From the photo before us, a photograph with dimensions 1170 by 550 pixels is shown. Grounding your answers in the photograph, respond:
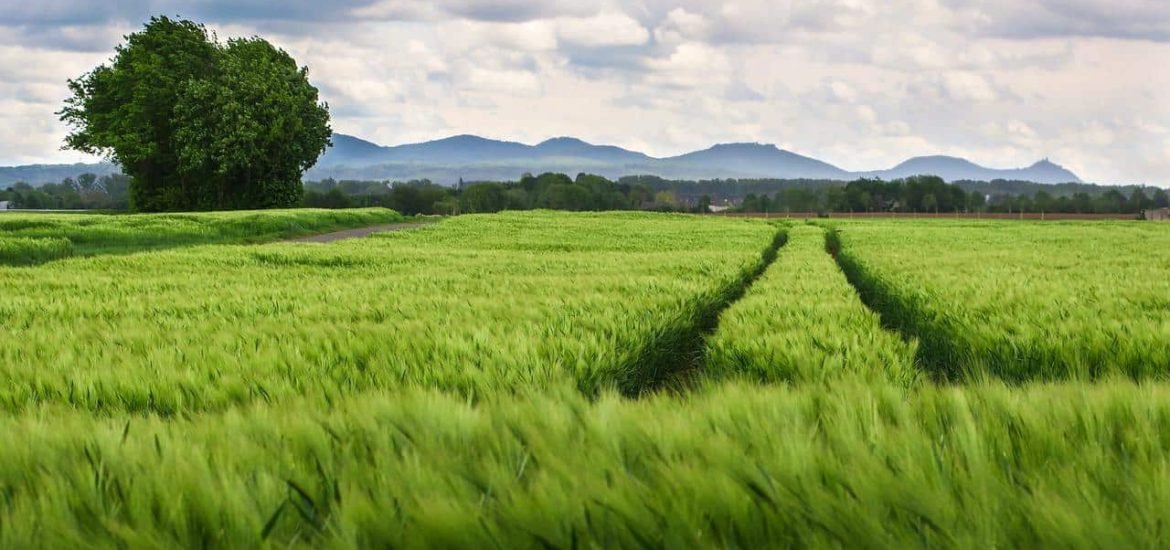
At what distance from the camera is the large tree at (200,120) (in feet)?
184

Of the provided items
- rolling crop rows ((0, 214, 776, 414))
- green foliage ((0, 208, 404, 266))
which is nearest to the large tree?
green foliage ((0, 208, 404, 266))

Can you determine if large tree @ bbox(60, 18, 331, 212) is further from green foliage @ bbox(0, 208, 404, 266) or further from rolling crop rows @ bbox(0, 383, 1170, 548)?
rolling crop rows @ bbox(0, 383, 1170, 548)

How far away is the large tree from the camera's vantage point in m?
56.0

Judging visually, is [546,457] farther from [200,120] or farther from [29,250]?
[200,120]

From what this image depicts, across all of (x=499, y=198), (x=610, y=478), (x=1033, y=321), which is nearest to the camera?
(x=610, y=478)

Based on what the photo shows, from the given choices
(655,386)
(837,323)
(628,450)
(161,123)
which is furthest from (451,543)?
(161,123)

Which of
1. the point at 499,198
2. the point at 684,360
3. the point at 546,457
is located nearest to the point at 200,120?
the point at 684,360

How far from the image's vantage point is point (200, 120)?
183ft

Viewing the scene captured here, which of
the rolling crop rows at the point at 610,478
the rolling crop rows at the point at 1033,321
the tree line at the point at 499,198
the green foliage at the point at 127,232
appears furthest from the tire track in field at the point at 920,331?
the tree line at the point at 499,198

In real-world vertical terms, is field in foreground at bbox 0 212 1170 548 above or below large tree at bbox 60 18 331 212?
below

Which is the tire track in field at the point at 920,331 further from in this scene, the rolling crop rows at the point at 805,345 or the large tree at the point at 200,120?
the large tree at the point at 200,120

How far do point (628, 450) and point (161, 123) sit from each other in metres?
66.2

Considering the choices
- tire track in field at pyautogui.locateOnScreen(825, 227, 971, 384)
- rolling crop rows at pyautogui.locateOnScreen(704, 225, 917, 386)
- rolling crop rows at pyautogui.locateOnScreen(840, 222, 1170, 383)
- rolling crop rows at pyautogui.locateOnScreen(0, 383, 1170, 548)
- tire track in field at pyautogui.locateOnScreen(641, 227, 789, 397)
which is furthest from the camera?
tire track in field at pyautogui.locateOnScreen(825, 227, 971, 384)

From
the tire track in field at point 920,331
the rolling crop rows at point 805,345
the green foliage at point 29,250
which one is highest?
the rolling crop rows at point 805,345
